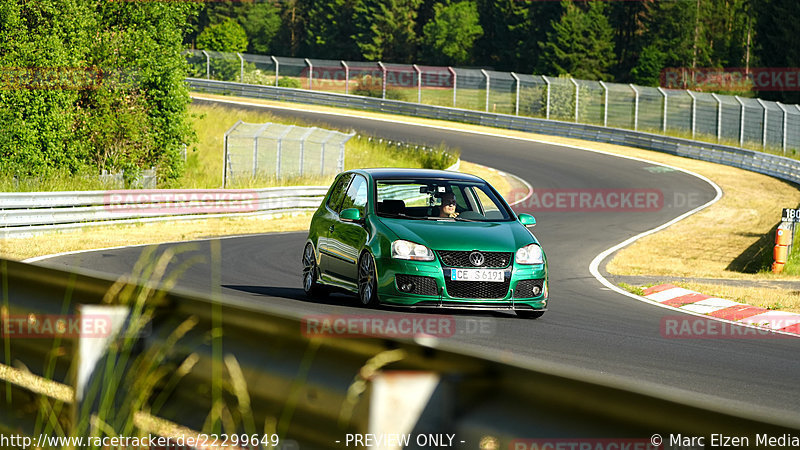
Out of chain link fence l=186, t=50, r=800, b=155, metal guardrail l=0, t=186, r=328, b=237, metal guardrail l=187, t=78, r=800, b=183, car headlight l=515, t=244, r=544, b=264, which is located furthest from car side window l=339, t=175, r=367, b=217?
chain link fence l=186, t=50, r=800, b=155

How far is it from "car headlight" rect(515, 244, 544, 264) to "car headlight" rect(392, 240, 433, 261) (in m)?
0.99

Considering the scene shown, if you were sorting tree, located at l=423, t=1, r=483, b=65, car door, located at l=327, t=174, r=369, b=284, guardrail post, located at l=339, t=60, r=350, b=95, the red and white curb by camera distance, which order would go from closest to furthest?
car door, located at l=327, t=174, r=369, b=284, the red and white curb, guardrail post, located at l=339, t=60, r=350, b=95, tree, located at l=423, t=1, r=483, b=65

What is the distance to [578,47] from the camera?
103938 millimetres

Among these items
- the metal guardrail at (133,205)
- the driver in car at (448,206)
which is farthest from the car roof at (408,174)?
the metal guardrail at (133,205)

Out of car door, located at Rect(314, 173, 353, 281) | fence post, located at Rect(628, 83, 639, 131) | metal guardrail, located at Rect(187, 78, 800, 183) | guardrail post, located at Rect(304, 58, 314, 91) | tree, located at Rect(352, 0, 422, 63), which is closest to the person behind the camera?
car door, located at Rect(314, 173, 353, 281)

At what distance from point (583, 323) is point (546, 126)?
144 ft

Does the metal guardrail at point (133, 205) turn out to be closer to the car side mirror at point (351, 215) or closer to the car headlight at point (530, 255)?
the car side mirror at point (351, 215)

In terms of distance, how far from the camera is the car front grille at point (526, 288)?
37.8 feet

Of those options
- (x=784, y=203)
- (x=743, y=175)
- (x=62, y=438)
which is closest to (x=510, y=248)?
(x=62, y=438)

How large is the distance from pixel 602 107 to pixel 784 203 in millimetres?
21281

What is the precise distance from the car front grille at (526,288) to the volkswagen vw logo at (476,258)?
1.71ft

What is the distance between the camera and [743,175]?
42.7m

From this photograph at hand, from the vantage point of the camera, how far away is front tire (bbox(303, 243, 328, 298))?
1314 cm

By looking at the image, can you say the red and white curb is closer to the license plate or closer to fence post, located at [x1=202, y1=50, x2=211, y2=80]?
the license plate
